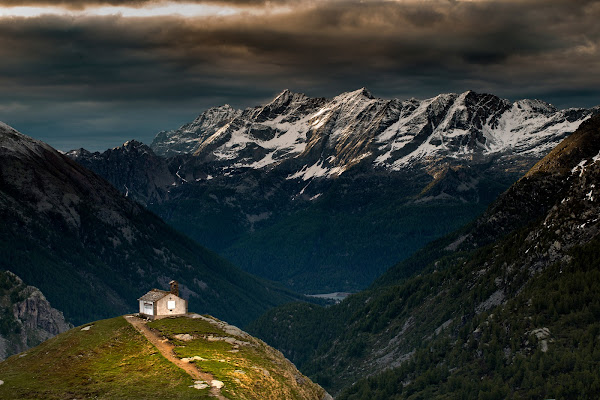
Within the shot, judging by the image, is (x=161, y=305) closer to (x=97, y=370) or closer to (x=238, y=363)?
Result: (x=238, y=363)

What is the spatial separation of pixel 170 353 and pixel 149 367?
1025cm

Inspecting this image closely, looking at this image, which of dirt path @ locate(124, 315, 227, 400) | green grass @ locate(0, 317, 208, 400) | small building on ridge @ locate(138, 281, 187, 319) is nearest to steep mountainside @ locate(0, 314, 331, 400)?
green grass @ locate(0, 317, 208, 400)

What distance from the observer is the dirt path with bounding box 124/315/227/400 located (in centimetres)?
13518

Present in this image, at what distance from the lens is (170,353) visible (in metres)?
152

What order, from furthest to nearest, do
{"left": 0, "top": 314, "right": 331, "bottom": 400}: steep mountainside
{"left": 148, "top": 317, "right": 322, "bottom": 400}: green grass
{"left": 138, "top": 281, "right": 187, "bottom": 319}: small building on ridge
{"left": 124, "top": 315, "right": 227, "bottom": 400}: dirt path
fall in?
Answer: {"left": 138, "top": 281, "right": 187, "bottom": 319}: small building on ridge < {"left": 148, "top": 317, "right": 322, "bottom": 400}: green grass < {"left": 124, "top": 315, "right": 227, "bottom": 400}: dirt path < {"left": 0, "top": 314, "right": 331, "bottom": 400}: steep mountainside

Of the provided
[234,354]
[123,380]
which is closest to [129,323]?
[234,354]

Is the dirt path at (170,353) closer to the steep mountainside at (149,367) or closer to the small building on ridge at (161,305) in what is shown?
the steep mountainside at (149,367)

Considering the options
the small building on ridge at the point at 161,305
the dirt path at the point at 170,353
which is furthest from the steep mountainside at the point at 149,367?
the small building on ridge at the point at 161,305

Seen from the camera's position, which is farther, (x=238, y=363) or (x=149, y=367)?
(x=238, y=363)

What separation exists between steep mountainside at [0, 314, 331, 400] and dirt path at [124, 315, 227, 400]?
76cm

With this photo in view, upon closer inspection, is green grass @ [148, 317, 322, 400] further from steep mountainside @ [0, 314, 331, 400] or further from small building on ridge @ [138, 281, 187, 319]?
small building on ridge @ [138, 281, 187, 319]

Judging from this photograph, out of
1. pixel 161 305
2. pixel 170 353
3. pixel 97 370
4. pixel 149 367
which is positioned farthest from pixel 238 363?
pixel 161 305

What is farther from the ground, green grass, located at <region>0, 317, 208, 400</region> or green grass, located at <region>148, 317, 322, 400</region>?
green grass, located at <region>0, 317, 208, 400</region>

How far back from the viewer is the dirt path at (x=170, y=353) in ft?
443
